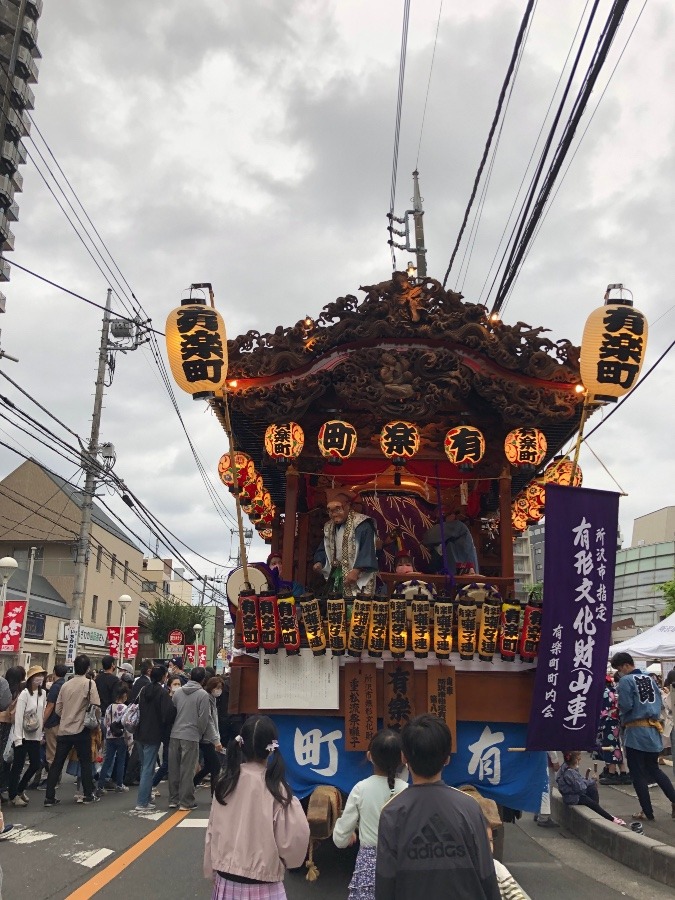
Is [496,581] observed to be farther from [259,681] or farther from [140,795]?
[140,795]

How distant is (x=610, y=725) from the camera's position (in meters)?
10.7

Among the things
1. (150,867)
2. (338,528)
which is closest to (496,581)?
(338,528)

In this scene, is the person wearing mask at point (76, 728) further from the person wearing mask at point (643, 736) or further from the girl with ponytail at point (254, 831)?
the person wearing mask at point (643, 736)

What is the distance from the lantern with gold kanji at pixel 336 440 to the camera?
7.70m

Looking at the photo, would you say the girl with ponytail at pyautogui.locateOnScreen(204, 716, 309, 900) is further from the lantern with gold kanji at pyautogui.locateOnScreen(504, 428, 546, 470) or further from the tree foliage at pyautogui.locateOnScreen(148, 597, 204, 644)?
the tree foliage at pyautogui.locateOnScreen(148, 597, 204, 644)

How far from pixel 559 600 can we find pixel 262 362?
3672 mm

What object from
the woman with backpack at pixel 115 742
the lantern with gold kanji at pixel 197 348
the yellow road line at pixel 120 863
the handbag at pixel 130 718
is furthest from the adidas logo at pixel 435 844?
the woman with backpack at pixel 115 742

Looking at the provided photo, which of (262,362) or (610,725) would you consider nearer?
(262,362)

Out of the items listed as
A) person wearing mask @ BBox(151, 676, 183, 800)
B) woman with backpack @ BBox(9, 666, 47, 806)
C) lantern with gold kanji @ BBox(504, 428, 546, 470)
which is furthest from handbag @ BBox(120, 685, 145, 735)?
lantern with gold kanji @ BBox(504, 428, 546, 470)

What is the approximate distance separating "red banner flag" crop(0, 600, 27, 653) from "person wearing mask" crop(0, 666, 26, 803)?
868 centimetres

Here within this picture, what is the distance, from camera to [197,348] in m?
7.37

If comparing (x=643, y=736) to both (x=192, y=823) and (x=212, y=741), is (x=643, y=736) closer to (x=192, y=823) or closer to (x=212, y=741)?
(x=192, y=823)

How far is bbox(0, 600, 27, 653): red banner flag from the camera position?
17844 millimetres

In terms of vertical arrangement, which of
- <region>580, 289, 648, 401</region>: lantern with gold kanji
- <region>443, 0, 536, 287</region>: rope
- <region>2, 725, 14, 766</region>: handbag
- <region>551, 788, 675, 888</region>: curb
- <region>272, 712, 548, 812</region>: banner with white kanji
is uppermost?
<region>443, 0, 536, 287</region>: rope
